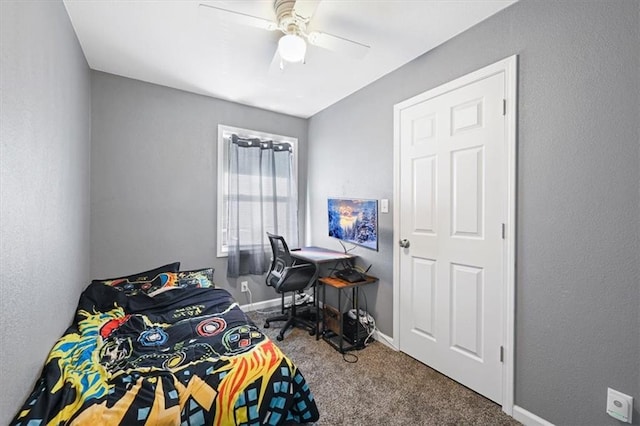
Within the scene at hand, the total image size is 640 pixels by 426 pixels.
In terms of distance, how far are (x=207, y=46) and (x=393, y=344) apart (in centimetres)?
297

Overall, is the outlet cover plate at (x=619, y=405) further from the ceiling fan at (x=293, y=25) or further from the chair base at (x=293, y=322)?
the ceiling fan at (x=293, y=25)

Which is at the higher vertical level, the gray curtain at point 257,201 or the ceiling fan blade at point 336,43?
the ceiling fan blade at point 336,43

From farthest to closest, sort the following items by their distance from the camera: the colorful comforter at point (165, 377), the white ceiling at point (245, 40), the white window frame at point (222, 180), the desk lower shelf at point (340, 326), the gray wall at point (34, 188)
Answer: the white window frame at point (222, 180) → the desk lower shelf at point (340, 326) → the white ceiling at point (245, 40) → the colorful comforter at point (165, 377) → the gray wall at point (34, 188)

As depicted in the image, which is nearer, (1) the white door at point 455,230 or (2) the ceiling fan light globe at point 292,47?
(2) the ceiling fan light globe at point 292,47

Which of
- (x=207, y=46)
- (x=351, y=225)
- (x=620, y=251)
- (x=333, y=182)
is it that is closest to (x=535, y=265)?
(x=620, y=251)

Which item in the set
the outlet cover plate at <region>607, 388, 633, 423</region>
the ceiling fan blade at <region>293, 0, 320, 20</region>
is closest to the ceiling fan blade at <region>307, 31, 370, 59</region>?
the ceiling fan blade at <region>293, 0, 320, 20</region>

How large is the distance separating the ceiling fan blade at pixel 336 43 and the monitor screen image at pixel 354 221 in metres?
1.28

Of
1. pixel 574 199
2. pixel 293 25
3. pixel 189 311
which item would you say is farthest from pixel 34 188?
pixel 574 199

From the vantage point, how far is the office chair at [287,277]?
2.67 meters

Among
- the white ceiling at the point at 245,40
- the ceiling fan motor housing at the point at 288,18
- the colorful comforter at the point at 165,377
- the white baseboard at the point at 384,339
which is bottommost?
the white baseboard at the point at 384,339

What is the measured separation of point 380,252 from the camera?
264 cm

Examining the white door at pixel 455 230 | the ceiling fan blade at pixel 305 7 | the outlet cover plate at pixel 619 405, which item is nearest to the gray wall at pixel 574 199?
the outlet cover plate at pixel 619 405

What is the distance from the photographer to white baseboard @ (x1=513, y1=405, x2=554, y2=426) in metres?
1.55

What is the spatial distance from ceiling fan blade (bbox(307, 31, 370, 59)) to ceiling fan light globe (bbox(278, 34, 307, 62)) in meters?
0.08
